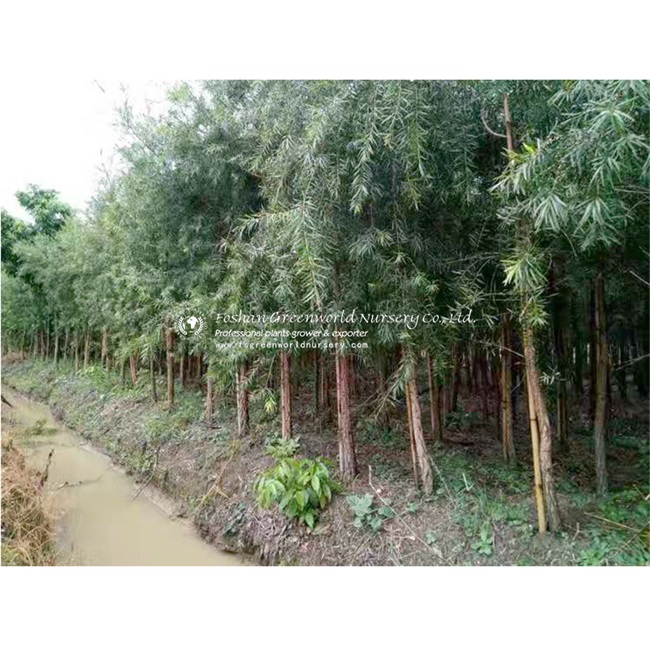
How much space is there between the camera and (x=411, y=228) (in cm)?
236

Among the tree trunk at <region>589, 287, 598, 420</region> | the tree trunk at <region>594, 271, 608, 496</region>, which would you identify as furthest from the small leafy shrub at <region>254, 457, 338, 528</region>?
the tree trunk at <region>589, 287, 598, 420</region>

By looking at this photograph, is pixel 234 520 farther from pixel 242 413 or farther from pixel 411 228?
pixel 411 228

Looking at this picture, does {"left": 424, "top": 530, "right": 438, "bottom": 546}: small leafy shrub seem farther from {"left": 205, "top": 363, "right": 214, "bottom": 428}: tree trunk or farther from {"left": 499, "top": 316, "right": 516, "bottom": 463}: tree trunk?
{"left": 205, "top": 363, "right": 214, "bottom": 428}: tree trunk

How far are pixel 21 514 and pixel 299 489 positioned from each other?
160cm

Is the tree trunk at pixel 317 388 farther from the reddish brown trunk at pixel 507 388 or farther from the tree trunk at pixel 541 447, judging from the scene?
the tree trunk at pixel 541 447

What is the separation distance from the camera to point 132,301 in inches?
180

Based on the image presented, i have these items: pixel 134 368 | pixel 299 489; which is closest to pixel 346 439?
pixel 299 489

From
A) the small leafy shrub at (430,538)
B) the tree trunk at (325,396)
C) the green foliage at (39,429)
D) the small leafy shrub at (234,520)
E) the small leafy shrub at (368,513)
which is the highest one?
the tree trunk at (325,396)

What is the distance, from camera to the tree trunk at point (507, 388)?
8.31 ft

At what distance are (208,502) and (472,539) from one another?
1863mm

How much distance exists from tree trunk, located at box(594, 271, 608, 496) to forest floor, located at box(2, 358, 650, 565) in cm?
10

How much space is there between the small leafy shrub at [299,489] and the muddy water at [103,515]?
17.5 inches

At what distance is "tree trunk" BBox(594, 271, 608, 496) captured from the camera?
2465 millimetres

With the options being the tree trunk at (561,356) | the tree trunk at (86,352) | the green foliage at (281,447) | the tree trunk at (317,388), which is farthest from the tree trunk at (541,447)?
the tree trunk at (86,352)
